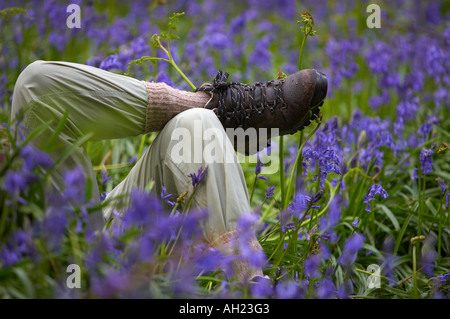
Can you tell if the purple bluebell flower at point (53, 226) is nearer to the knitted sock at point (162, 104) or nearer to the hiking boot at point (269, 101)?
the knitted sock at point (162, 104)

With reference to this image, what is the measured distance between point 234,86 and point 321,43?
13.7ft

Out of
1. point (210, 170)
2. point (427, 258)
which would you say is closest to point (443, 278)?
point (427, 258)

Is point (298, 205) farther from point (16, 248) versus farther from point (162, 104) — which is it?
point (16, 248)

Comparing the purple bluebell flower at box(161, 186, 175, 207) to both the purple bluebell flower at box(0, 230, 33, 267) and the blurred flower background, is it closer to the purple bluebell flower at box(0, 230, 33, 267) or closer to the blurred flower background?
the blurred flower background

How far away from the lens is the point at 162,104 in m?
2.10

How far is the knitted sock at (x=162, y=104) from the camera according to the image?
2086 mm

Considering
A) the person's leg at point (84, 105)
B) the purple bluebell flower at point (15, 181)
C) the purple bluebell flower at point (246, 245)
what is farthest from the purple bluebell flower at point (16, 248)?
the purple bluebell flower at point (246, 245)

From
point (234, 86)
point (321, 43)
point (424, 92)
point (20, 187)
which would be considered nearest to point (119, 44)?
point (321, 43)

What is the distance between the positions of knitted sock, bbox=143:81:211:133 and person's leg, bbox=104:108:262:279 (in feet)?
0.17

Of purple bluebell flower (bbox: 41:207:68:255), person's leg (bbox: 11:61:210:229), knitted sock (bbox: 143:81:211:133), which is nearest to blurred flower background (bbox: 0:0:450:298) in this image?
purple bluebell flower (bbox: 41:207:68:255)

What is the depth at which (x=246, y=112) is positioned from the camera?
7.61 feet

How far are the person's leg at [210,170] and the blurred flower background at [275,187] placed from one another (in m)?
0.07

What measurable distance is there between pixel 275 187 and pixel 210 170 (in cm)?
48
